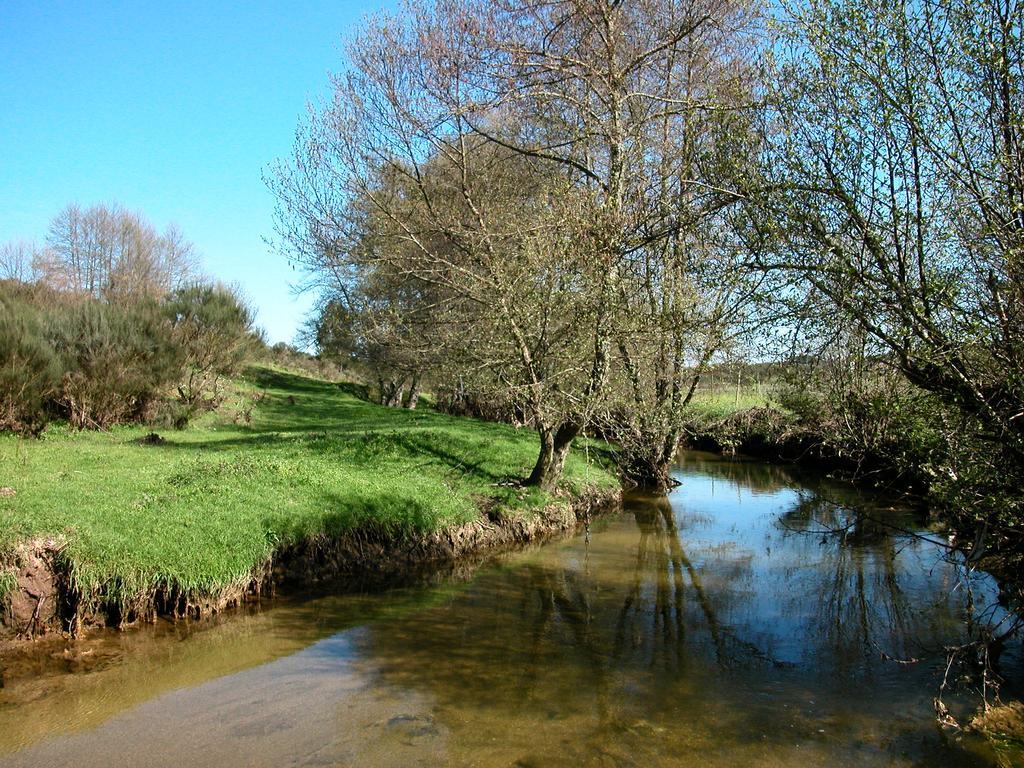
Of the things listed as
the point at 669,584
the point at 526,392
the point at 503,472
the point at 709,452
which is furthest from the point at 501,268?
the point at 709,452

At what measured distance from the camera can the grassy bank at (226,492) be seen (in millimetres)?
8695

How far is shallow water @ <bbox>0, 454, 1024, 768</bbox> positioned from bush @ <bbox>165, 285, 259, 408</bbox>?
41.4ft

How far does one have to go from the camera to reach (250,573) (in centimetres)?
975

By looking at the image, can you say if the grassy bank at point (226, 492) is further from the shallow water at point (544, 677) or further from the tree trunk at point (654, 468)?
the tree trunk at point (654, 468)

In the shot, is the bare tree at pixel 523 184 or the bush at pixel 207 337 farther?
the bush at pixel 207 337

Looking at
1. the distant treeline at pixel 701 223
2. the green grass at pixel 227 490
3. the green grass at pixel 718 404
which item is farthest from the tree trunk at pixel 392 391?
the green grass at pixel 718 404

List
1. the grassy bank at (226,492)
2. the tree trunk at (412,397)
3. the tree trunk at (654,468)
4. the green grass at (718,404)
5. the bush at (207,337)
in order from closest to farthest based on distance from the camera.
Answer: the grassy bank at (226,492)
the tree trunk at (654,468)
the green grass at (718,404)
the bush at (207,337)
the tree trunk at (412,397)

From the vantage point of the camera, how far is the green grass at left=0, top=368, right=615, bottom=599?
8.75 meters

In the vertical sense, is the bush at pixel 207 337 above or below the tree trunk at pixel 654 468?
above

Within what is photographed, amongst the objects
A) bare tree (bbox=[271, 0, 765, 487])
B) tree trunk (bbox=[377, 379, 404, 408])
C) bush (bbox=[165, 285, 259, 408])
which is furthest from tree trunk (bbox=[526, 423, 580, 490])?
tree trunk (bbox=[377, 379, 404, 408])

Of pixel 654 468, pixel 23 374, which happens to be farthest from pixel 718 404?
pixel 23 374

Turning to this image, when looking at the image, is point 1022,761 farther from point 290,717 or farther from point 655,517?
point 655,517

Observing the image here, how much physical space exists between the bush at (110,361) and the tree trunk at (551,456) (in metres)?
10.1

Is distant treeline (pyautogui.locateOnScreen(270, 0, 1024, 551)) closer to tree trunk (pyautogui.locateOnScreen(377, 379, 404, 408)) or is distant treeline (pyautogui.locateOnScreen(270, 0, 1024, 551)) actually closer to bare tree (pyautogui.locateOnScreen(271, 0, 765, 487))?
bare tree (pyautogui.locateOnScreen(271, 0, 765, 487))
